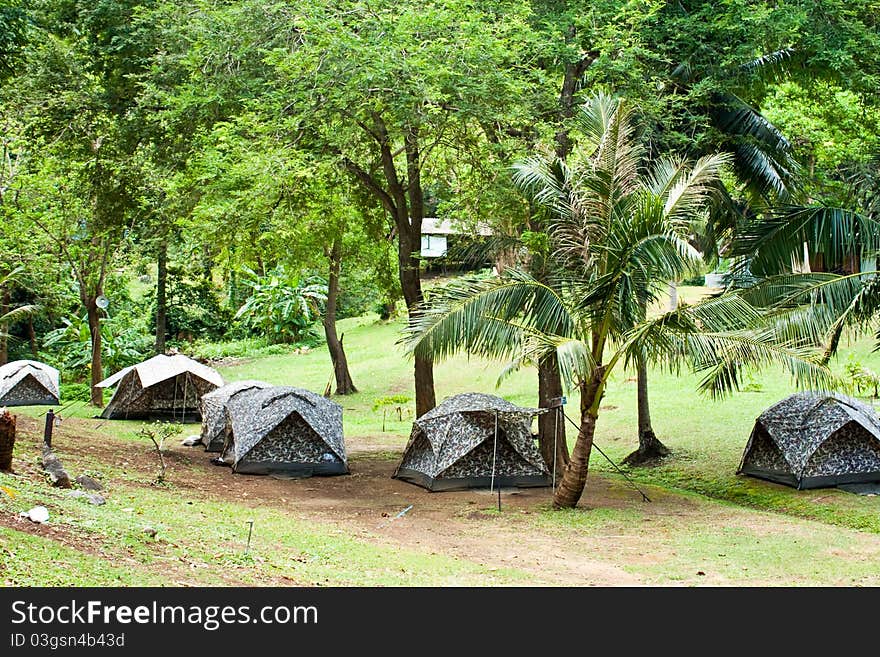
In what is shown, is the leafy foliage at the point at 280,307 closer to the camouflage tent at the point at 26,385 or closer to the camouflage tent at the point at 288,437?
the camouflage tent at the point at 26,385

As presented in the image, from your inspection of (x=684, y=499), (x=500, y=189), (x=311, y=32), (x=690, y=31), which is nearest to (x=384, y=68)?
(x=311, y=32)

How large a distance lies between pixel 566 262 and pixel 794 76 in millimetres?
6782

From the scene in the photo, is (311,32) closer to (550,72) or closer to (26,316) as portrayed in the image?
(550,72)

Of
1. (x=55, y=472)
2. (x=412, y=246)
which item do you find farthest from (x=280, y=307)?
(x=55, y=472)

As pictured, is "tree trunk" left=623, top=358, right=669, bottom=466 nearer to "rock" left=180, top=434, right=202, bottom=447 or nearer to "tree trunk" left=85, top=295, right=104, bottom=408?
"rock" left=180, top=434, right=202, bottom=447

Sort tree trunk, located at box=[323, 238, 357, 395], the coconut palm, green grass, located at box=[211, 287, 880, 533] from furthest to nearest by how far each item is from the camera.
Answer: tree trunk, located at box=[323, 238, 357, 395] → green grass, located at box=[211, 287, 880, 533] → the coconut palm

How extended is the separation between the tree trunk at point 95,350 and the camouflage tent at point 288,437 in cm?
1022

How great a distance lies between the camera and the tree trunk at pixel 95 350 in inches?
1024

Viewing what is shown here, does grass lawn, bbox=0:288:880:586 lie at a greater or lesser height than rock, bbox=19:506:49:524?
lesser

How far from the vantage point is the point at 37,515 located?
8.94 meters

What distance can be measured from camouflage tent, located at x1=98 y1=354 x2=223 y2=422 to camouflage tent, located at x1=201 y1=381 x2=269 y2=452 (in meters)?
4.17

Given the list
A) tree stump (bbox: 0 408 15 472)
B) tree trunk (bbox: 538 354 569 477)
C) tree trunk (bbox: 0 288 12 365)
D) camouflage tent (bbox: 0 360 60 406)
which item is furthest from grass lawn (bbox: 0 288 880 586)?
tree trunk (bbox: 0 288 12 365)

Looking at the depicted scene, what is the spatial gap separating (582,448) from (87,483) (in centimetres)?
661

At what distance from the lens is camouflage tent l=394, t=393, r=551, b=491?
15641 mm
